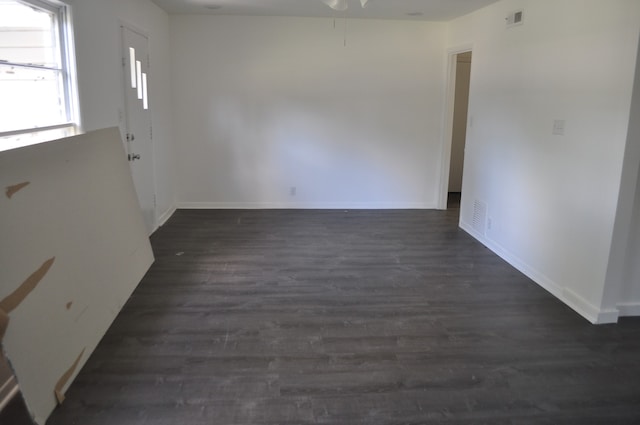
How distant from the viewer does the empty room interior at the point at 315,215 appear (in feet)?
8.12

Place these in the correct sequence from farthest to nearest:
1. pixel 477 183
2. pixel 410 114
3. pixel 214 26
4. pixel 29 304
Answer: pixel 410 114 → pixel 214 26 → pixel 477 183 → pixel 29 304

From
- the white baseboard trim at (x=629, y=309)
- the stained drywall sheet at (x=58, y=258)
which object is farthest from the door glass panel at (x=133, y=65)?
the white baseboard trim at (x=629, y=309)

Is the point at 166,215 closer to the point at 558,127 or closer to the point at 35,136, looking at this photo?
the point at 35,136

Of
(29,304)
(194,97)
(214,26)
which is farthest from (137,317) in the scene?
(214,26)

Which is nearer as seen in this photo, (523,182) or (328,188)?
(523,182)

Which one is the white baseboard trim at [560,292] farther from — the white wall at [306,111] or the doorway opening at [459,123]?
the doorway opening at [459,123]

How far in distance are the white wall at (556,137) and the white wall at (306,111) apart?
1.33 metres

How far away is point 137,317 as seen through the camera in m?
3.34

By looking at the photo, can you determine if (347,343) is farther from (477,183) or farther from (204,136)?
(204,136)

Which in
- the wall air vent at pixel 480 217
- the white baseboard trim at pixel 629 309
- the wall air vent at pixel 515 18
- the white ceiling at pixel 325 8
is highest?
the white ceiling at pixel 325 8

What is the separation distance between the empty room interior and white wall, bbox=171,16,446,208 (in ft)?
0.10

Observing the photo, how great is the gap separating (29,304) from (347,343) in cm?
182

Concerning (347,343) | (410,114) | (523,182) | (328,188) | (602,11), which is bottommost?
(347,343)

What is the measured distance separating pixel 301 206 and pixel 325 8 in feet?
8.80
